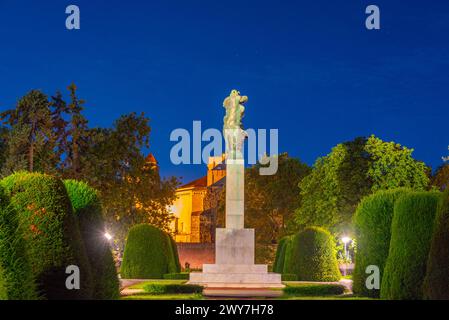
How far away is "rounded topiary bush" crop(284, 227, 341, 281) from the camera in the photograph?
31922mm

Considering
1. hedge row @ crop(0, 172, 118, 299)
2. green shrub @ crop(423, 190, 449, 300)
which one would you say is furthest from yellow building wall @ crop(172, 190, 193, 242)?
green shrub @ crop(423, 190, 449, 300)

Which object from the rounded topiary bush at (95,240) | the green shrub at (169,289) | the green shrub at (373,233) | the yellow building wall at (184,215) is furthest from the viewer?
the yellow building wall at (184,215)

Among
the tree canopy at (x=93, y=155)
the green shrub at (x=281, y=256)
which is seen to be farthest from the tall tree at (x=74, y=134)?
the green shrub at (x=281, y=256)

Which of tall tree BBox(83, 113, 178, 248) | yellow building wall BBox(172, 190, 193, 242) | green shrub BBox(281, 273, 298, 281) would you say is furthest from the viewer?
yellow building wall BBox(172, 190, 193, 242)

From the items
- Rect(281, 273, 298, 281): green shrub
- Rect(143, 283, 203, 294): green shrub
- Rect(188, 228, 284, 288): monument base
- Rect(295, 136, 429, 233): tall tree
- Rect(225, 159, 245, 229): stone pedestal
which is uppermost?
Rect(295, 136, 429, 233): tall tree

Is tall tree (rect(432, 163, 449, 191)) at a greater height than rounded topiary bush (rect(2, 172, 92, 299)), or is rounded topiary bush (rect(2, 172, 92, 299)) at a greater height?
tall tree (rect(432, 163, 449, 191))

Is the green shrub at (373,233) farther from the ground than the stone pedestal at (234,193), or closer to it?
closer to it

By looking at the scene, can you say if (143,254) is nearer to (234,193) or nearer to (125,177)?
(234,193)

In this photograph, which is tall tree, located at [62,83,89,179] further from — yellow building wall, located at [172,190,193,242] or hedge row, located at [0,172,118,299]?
yellow building wall, located at [172,190,193,242]

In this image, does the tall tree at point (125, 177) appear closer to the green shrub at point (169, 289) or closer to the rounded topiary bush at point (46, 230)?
the green shrub at point (169, 289)

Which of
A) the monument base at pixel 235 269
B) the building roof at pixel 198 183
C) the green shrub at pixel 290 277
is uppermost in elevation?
the building roof at pixel 198 183

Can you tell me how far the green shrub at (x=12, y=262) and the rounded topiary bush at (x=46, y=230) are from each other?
2.85 feet

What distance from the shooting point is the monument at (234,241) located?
26.9 m

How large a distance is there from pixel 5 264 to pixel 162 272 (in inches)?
848
